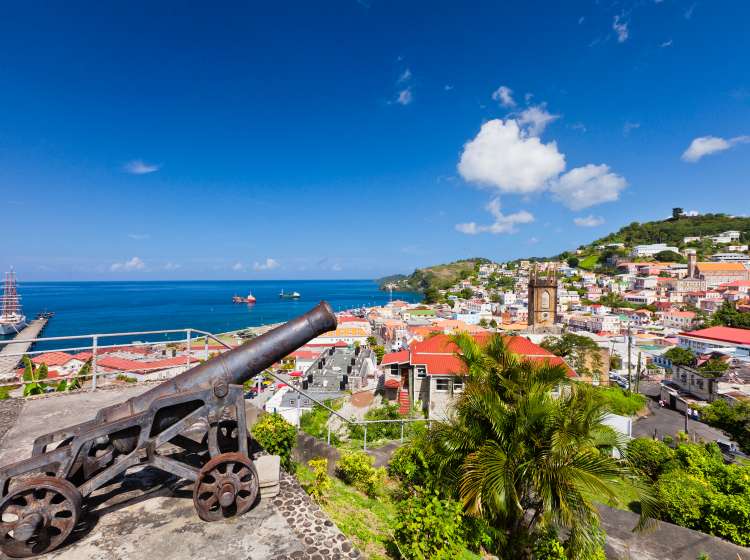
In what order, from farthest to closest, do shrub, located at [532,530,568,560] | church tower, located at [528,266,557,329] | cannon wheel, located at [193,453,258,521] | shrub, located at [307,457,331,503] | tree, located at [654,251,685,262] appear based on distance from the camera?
tree, located at [654,251,685,262], church tower, located at [528,266,557,329], shrub, located at [307,457,331,503], shrub, located at [532,530,568,560], cannon wheel, located at [193,453,258,521]

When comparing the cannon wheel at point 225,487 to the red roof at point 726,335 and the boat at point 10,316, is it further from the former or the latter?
the boat at point 10,316

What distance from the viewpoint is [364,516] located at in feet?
16.4

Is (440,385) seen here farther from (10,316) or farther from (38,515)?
(10,316)

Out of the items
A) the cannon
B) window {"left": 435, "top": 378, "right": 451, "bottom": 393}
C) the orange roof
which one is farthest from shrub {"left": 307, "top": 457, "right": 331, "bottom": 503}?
the orange roof

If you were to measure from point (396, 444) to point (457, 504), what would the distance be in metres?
5.88

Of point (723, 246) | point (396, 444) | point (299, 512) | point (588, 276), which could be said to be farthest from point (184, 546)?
point (723, 246)

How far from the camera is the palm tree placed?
3869 mm

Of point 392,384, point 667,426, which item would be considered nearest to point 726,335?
point 667,426

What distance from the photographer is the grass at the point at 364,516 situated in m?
3.83

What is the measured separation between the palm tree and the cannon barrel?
2338 mm

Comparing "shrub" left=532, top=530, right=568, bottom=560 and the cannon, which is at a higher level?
the cannon

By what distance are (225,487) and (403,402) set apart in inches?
683

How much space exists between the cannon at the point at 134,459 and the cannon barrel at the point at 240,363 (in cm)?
1

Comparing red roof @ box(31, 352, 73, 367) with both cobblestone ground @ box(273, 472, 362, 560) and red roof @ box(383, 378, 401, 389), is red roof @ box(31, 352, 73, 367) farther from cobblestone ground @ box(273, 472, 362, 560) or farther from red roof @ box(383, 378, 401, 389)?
cobblestone ground @ box(273, 472, 362, 560)
